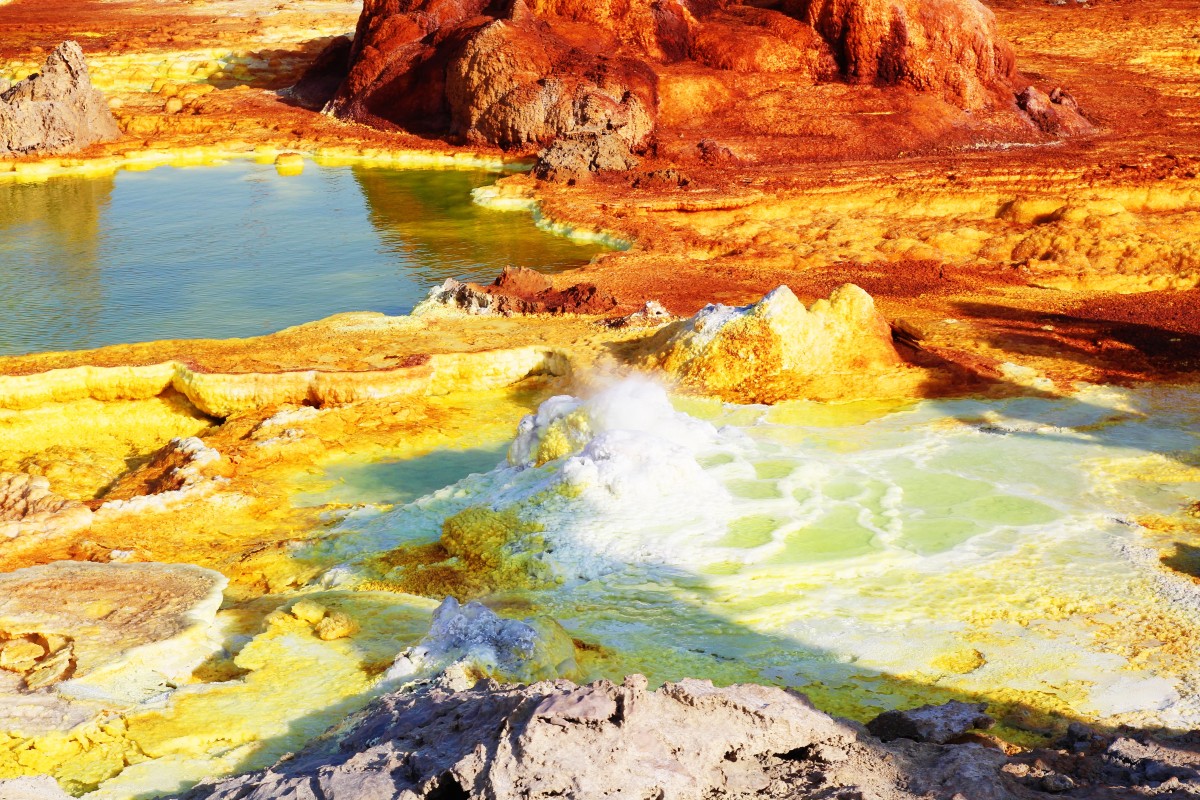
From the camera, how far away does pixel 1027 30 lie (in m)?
20.6

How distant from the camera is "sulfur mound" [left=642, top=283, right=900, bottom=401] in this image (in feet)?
22.5

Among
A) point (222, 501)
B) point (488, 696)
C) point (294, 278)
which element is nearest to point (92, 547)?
point (222, 501)

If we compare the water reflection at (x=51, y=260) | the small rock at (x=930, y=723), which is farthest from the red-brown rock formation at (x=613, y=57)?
the small rock at (x=930, y=723)

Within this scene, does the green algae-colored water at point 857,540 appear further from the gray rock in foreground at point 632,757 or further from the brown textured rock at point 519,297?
the brown textured rock at point 519,297

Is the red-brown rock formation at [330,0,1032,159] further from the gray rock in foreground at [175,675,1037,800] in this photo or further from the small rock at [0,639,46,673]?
the gray rock in foreground at [175,675,1037,800]

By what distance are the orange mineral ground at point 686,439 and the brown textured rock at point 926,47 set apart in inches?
1.8

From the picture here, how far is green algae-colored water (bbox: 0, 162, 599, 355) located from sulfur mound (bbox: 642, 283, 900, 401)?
3152 millimetres

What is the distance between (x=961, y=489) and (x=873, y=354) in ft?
5.93

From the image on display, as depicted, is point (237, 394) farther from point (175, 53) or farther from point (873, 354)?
point (175, 53)

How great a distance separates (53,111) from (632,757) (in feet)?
51.8

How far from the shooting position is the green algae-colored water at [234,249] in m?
9.30

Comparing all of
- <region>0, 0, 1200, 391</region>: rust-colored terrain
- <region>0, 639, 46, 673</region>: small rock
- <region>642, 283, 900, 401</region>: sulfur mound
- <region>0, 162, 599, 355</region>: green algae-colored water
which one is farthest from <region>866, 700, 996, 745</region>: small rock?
<region>0, 162, 599, 355</region>: green algae-colored water

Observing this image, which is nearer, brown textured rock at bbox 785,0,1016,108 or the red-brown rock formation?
the red-brown rock formation

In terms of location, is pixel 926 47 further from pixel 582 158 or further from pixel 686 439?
pixel 686 439
